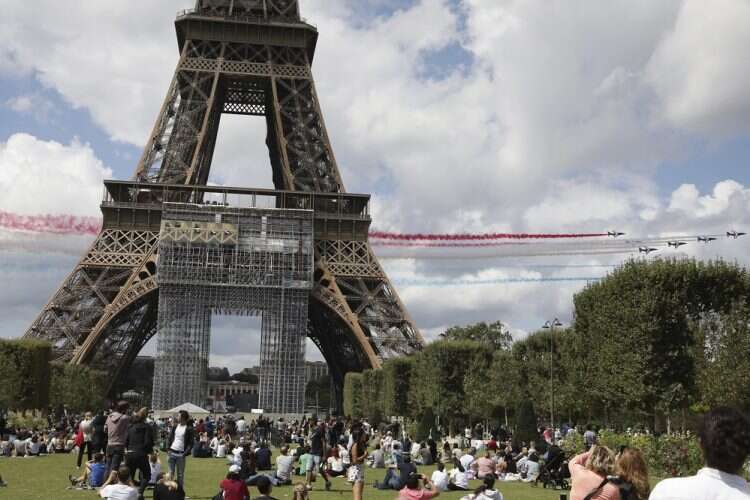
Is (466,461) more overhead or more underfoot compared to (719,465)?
more underfoot

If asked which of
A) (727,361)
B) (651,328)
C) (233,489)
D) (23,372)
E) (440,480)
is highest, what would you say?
(651,328)

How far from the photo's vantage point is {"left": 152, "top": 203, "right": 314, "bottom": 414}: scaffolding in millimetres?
52097

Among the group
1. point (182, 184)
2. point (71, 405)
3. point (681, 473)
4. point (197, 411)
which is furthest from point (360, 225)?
point (681, 473)

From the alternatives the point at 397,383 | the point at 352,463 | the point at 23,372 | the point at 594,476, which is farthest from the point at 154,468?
the point at 397,383

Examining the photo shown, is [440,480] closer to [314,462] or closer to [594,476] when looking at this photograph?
[314,462]

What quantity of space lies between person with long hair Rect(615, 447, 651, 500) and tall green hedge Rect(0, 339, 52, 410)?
37.6 meters

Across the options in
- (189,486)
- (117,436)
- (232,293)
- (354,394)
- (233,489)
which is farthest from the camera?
(354,394)

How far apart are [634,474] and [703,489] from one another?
391 centimetres

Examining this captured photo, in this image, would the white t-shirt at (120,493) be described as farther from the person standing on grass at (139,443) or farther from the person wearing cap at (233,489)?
the person standing on grass at (139,443)

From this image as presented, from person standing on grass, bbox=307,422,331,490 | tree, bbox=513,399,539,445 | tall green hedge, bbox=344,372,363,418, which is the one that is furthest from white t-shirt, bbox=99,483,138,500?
tall green hedge, bbox=344,372,363,418

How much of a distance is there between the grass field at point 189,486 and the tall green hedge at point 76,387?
21.5 m

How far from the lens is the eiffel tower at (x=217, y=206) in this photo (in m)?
48.7

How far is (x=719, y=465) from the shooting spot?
3.93 m

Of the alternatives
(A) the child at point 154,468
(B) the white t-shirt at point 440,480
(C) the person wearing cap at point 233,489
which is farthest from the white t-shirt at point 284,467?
(C) the person wearing cap at point 233,489
